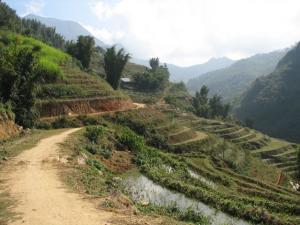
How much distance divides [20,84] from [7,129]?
5.24 metres

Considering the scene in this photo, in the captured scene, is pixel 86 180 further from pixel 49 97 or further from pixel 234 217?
pixel 49 97

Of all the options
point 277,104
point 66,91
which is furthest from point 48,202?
point 277,104

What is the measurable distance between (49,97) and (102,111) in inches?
259

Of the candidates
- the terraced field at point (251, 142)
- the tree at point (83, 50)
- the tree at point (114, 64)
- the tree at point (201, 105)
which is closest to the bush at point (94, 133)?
the terraced field at point (251, 142)

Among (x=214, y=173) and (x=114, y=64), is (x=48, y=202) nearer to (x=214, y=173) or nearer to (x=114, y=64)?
(x=214, y=173)

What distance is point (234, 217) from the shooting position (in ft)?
61.1

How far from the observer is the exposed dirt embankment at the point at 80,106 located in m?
39.1

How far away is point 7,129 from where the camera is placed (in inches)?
1083

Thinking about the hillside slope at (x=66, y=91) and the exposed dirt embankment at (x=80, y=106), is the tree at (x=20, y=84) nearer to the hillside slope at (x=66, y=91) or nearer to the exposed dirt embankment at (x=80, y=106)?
the hillside slope at (x=66, y=91)

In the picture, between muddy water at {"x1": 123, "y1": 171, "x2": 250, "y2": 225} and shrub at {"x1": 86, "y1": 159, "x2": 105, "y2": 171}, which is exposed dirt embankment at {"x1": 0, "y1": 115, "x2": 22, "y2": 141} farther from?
muddy water at {"x1": 123, "y1": 171, "x2": 250, "y2": 225}

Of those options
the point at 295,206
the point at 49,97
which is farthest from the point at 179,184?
the point at 49,97

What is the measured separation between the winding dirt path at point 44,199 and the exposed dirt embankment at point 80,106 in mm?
18245

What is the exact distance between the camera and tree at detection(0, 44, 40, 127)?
3055cm

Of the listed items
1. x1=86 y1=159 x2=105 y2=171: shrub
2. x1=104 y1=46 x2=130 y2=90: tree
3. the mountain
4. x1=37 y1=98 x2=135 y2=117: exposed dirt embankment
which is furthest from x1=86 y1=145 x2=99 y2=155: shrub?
the mountain
